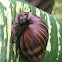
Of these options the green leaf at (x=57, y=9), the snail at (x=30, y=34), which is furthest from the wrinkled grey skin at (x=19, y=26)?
the green leaf at (x=57, y=9)

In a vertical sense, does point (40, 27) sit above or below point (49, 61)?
above

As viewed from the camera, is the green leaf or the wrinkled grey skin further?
the green leaf

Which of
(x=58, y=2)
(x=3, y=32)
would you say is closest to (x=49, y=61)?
(x=3, y=32)

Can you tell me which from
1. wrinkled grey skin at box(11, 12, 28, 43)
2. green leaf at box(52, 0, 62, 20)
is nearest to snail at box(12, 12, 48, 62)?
wrinkled grey skin at box(11, 12, 28, 43)

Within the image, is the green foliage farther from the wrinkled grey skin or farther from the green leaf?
the green leaf

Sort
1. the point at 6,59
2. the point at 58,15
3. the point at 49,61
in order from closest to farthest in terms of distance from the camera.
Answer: the point at 6,59, the point at 49,61, the point at 58,15

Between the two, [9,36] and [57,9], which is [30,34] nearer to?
[9,36]

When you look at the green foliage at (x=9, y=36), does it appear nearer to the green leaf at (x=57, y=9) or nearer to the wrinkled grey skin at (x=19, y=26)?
the wrinkled grey skin at (x=19, y=26)

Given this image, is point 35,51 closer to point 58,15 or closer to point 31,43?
point 31,43
